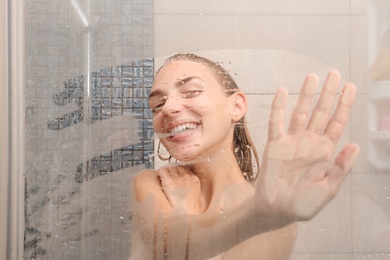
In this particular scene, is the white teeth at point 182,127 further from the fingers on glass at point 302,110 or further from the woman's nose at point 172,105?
the fingers on glass at point 302,110

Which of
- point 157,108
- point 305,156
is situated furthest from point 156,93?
point 305,156

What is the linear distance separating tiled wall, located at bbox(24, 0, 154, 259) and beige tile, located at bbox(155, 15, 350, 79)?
0.04 metres

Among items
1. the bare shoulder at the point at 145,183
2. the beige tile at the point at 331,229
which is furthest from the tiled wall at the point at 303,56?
the bare shoulder at the point at 145,183

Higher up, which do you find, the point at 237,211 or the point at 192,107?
the point at 192,107

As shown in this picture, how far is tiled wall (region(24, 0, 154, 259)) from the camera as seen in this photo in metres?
0.86

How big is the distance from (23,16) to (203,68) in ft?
0.96

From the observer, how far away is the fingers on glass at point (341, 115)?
841mm

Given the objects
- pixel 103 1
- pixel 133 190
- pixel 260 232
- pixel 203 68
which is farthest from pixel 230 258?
pixel 103 1

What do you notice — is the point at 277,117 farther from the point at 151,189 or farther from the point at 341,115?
the point at 151,189

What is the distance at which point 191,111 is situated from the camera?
0.84 metres

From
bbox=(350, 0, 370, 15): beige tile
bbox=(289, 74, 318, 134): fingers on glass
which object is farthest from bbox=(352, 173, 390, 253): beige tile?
bbox=(350, 0, 370, 15): beige tile

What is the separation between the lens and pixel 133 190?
85 cm

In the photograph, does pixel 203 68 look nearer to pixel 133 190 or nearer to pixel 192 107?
pixel 192 107

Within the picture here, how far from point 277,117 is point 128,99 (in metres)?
0.22
